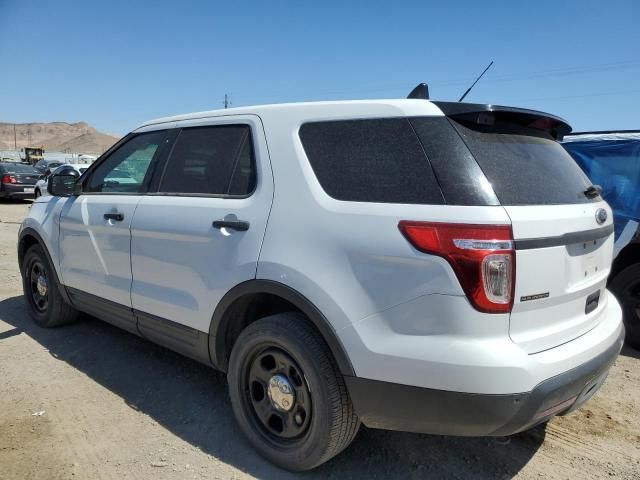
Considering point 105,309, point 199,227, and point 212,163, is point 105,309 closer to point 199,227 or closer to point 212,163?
point 199,227

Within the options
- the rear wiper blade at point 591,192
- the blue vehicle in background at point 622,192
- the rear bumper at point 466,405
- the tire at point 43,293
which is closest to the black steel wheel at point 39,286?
the tire at point 43,293

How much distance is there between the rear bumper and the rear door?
7.0 inches

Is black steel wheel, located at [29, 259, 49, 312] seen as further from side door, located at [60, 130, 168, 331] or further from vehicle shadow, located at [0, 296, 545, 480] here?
side door, located at [60, 130, 168, 331]

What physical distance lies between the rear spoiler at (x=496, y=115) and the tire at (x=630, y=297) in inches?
94.9

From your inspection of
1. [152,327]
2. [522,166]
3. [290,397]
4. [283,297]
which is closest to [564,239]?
[522,166]

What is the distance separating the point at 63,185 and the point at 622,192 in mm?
5019

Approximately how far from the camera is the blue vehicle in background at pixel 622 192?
13.7 feet

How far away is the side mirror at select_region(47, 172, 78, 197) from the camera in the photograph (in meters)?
3.83

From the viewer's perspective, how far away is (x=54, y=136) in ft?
481

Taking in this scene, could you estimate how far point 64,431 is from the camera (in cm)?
281

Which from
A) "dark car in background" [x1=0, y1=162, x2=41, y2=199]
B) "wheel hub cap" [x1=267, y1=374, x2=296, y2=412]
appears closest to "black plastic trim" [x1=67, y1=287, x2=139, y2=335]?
"wheel hub cap" [x1=267, y1=374, x2=296, y2=412]

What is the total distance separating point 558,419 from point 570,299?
1345 mm

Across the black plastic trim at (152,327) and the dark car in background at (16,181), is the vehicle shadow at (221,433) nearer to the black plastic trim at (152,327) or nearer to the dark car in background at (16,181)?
the black plastic trim at (152,327)

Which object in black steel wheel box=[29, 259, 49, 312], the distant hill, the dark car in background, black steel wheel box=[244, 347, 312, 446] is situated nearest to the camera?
black steel wheel box=[244, 347, 312, 446]
